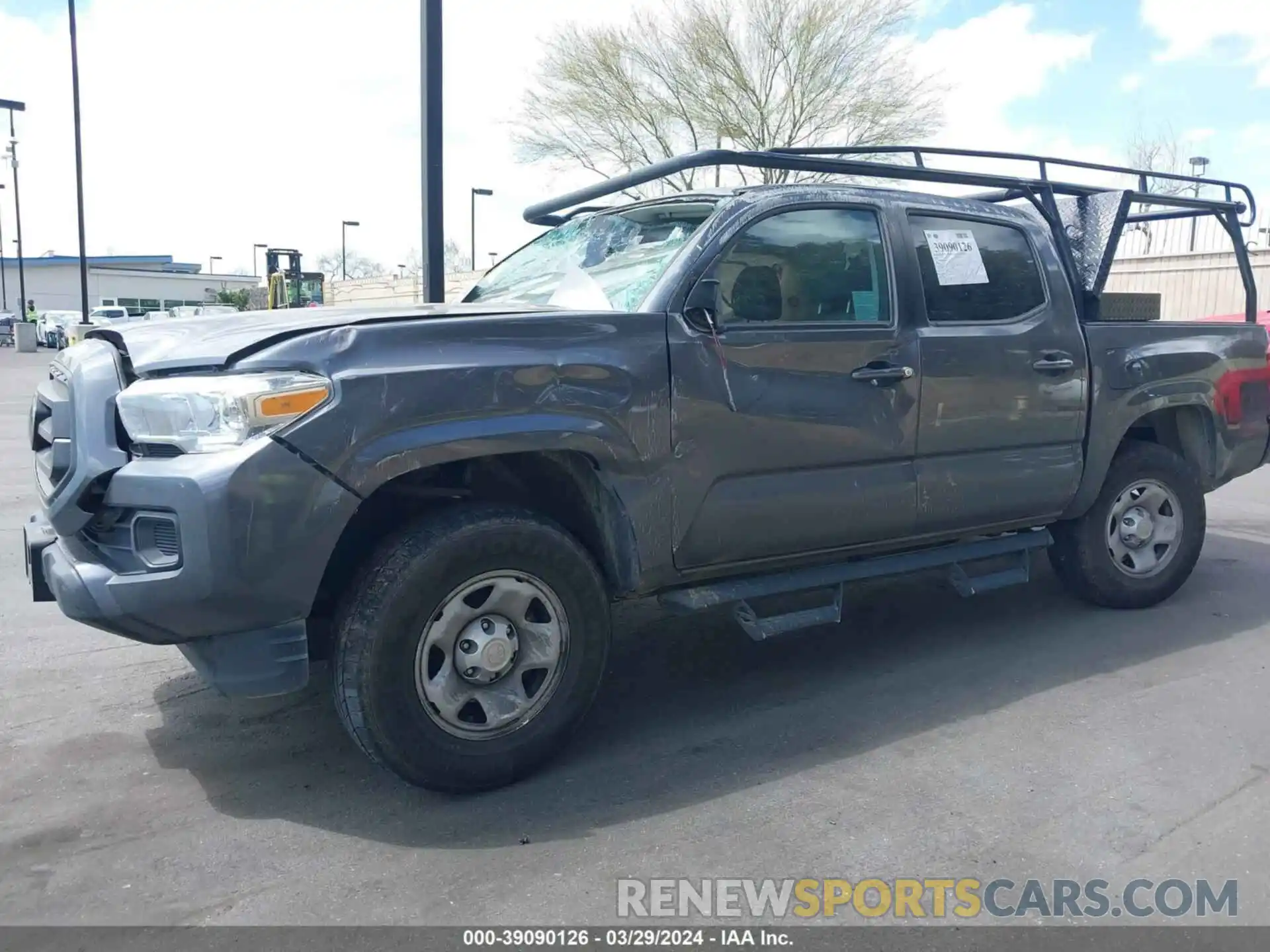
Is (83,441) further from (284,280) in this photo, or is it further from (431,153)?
(284,280)

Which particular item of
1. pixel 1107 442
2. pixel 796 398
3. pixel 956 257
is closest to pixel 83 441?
pixel 796 398

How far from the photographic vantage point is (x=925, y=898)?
2781 mm

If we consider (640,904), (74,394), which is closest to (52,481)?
(74,394)

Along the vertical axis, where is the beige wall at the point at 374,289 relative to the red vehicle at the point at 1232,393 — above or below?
above

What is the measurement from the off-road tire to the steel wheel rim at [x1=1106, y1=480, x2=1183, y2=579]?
3.12 meters

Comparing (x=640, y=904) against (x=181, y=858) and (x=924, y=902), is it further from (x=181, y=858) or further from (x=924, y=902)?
(x=181, y=858)

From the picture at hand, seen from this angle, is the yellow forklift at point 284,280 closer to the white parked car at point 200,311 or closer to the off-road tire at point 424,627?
the white parked car at point 200,311

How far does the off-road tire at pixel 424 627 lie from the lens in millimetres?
3078

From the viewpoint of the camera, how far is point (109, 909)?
2.68 meters

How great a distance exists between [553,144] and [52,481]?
23.0 metres

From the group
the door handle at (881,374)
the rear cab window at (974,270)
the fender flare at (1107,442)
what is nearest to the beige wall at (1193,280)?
the fender flare at (1107,442)

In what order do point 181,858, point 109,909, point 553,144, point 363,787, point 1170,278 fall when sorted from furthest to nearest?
point 553,144
point 1170,278
point 363,787
point 181,858
point 109,909

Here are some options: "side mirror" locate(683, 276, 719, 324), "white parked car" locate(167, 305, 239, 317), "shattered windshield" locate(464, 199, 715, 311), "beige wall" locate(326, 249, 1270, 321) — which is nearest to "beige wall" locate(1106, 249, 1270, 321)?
"beige wall" locate(326, 249, 1270, 321)
